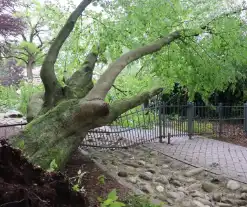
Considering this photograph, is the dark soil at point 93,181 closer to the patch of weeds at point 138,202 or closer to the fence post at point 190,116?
the patch of weeds at point 138,202

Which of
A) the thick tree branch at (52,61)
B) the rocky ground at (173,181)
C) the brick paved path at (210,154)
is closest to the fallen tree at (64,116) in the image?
the thick tree branch at (52,61)

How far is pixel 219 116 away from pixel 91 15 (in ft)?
21.2

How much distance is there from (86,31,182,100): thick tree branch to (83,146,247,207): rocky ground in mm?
1830

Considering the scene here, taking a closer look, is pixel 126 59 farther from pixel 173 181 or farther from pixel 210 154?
pixel 210 154

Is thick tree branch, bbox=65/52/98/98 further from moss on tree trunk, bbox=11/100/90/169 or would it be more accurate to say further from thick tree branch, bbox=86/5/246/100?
moss on tree trunk, bbox=11/100/90/169

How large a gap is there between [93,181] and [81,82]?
215cm

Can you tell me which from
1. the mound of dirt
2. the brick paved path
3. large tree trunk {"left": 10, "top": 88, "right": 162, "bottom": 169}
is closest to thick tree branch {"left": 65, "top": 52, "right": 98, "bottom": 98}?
large tree trunk {"left": 10, "top": 88, "right": 162, "bottom": 169}

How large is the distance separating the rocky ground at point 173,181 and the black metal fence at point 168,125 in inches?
41.9

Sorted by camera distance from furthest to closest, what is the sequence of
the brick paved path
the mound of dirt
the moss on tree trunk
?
the brick paved path
the moss on tree trunk
the mound of dirt

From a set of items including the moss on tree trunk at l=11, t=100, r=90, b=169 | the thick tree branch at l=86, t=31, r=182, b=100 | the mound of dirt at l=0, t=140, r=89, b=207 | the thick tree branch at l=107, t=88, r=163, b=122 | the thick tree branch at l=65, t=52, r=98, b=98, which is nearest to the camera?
the mound of dirt at l=0, t=140, r=89, b=207

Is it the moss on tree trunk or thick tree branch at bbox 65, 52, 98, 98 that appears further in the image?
thick tree branch at bbox 65, 52, 98, 98

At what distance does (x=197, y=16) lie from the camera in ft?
22.6

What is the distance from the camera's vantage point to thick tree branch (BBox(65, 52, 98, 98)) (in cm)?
559

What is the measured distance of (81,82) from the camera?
6.10 m
